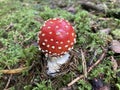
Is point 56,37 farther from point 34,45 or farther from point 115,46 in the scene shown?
point 115,46

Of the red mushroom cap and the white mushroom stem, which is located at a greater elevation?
the red mushroom cap

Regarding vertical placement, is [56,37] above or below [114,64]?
above

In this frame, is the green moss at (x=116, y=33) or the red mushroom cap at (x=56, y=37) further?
the green moss at (x=116, y=33)

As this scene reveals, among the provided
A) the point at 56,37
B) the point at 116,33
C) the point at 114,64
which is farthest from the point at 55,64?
the point at 116,33

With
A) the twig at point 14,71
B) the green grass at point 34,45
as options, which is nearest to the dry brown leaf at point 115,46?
the green grass at point 34,45

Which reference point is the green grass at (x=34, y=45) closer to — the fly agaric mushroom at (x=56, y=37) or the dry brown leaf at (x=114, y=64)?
the dry brown leaf at (x=114, y=64)

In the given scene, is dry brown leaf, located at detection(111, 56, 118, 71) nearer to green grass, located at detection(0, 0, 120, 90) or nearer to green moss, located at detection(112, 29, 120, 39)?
green grass, located at detection(0, 0, 120, 90)

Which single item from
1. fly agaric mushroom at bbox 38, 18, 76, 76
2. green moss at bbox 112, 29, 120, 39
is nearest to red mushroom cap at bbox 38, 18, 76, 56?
fly agaric mushroom at bbox 38, 18, 76, 76

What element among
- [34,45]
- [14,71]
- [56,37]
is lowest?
[14,71]

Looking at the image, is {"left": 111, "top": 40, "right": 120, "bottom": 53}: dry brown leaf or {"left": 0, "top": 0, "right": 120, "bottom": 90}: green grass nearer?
{"left": 0, "top": 0, "right": 120, "bottom": 90}: green grass

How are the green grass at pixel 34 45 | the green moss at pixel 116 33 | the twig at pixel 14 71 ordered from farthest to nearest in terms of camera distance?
the green moss at pixel 116 33 → the twig at pixel 14 71 → the green grass at pixel 34 45
